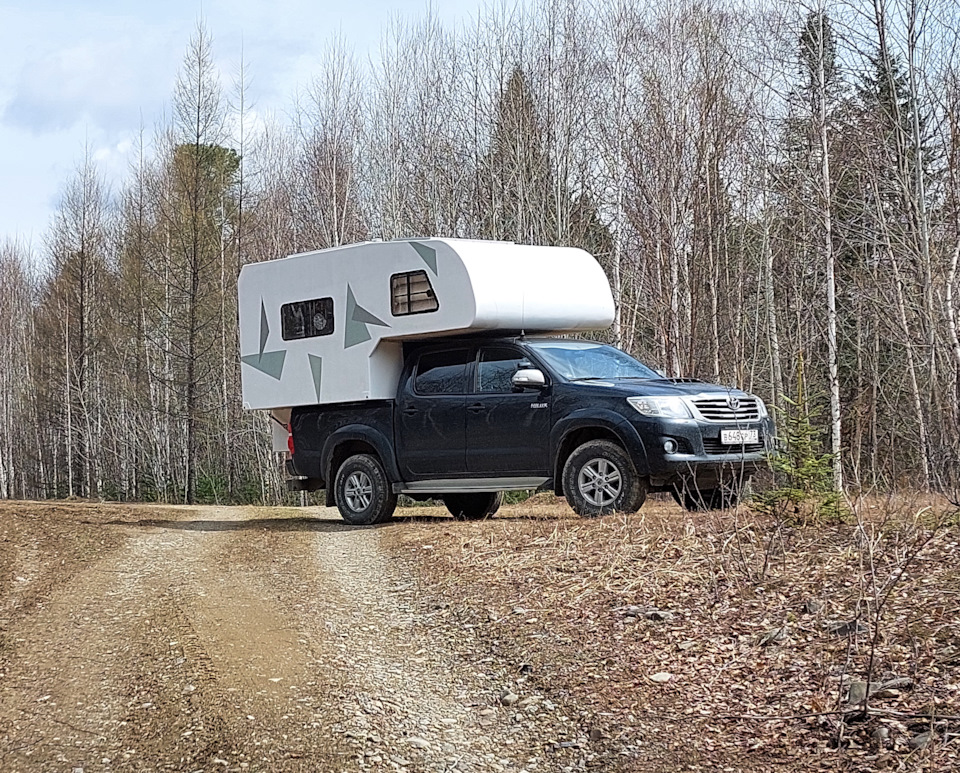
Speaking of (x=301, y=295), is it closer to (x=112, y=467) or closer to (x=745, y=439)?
(x=745, y=439)

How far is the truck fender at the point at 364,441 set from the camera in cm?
1273

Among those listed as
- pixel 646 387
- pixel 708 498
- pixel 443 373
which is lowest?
pixel 708 498

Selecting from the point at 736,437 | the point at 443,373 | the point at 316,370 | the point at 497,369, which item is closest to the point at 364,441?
the point at 316,370

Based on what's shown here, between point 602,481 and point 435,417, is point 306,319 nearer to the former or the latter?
point 435,417

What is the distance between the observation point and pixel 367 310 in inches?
506

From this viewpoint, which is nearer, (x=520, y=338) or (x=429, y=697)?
(x=429, y=697)

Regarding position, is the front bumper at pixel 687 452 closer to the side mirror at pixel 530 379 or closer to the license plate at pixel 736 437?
the license plate at pixel 736 437

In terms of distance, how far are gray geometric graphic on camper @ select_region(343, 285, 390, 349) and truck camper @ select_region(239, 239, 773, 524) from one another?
0.08ft

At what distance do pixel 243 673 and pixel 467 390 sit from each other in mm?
6438

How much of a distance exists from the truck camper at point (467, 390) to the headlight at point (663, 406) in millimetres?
17

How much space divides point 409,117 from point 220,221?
341 inches

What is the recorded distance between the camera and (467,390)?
12141mm

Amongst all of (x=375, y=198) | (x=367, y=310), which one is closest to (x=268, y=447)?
(x=375, y=198)

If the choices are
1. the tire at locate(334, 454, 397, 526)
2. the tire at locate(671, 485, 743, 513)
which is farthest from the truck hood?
the tire at locate(334, 454, 397, 526)
